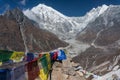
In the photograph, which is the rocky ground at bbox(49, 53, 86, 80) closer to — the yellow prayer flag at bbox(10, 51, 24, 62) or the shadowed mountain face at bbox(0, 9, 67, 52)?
the yellow prayer flag at bbox(10, 51, 24, 62)

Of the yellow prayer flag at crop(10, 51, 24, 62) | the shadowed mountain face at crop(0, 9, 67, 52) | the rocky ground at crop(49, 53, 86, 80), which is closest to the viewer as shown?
the yellow prayer flag at crop(10, 51, 24, 62)

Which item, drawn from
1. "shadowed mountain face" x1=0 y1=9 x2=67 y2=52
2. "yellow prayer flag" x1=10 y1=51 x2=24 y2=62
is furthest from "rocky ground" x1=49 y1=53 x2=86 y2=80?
"shadowed mountain face" x1=0 y1=9 x2=67 y2=52

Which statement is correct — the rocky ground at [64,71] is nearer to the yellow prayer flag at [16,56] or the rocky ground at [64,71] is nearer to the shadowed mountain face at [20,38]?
the yellow prayer flag at [16,56]

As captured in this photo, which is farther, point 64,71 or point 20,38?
point 20,38

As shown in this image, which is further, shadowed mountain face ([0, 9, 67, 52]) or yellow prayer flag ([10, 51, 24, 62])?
shadowed mountain face ([0, 9, 67, 52])

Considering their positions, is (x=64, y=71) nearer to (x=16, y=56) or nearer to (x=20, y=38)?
(x=16, y=56)

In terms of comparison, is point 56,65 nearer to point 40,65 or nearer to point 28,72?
point 40,65

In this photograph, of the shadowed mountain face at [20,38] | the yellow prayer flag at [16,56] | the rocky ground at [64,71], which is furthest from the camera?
the shadowed mountain face at [20,38]

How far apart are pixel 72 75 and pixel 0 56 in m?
4.54

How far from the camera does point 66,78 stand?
20031mm

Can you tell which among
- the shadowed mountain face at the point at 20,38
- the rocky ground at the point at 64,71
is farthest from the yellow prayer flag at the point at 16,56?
the shadowed mountain face at the point at 20,38

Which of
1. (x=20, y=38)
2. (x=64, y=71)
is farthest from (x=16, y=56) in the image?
(x=20, y=38)

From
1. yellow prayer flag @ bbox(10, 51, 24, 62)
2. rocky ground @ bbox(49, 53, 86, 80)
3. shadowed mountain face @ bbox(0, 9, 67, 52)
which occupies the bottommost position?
rocky ground @ bbox(49, 53, 86, 80)

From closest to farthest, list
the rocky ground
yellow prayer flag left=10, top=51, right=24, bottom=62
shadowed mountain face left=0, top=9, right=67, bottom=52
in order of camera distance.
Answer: yellow prayer flag left=10, top=51, right=24, bottom=62
the rocky ground
shadowed mountain face left=0, top=9, right=67, bottom=52
